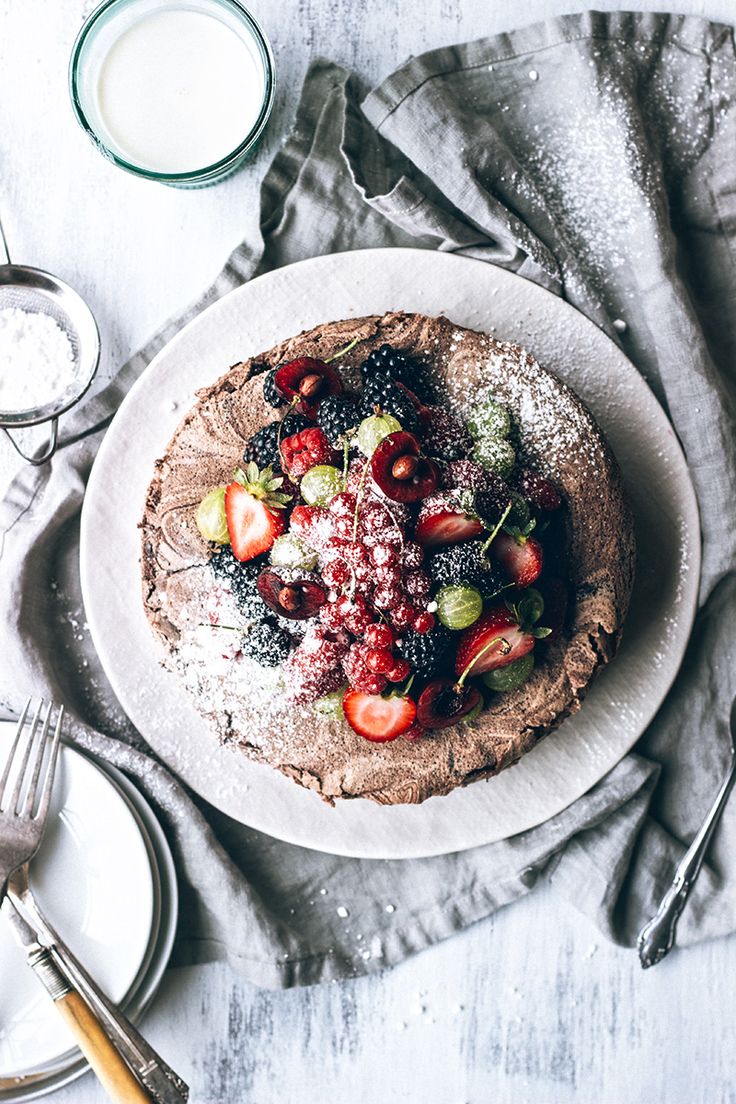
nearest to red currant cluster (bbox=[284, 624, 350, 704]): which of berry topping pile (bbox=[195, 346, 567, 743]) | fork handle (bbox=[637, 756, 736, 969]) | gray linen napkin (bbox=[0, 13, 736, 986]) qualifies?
berry topping pile (bbox=[195, 346, 567, 743])

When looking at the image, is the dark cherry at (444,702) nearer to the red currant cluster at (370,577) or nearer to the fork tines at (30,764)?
the red currant cluster at (370,577)

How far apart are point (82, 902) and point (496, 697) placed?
1.13 metres

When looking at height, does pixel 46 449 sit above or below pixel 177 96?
below

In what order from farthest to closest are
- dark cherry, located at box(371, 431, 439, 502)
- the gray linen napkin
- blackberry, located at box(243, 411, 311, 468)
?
the gray linen napkin, blackberry, located at box(243, 411, 311, 468), dark cherry, located at box(371, 431, 439, 502)

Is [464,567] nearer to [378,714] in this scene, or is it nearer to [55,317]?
[378,714]

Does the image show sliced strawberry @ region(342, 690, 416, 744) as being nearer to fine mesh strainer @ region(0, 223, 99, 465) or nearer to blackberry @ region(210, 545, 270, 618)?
blackberry @ region(210, 545, 270, 618)

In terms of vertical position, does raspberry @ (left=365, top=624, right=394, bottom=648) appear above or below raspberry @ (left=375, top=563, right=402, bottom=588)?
below

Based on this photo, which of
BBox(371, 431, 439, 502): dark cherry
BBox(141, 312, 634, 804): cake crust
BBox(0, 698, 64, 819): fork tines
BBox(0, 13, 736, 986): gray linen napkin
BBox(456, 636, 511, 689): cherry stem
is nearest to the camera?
BBox(371, 431, 439, 502): dark cherry

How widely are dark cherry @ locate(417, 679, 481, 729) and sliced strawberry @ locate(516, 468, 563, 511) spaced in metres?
0.41

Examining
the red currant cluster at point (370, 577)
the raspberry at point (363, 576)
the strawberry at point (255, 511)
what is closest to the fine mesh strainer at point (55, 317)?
the strawberry at point (255, 511)

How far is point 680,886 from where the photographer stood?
2518 millimetres

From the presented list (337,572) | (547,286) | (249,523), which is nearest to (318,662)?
(337,572)

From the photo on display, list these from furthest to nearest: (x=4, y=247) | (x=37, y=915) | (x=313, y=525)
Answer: (x=4, y=247), (x=37, y=915), (x=313, y=525)

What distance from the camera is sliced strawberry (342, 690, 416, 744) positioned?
78.4 inches
